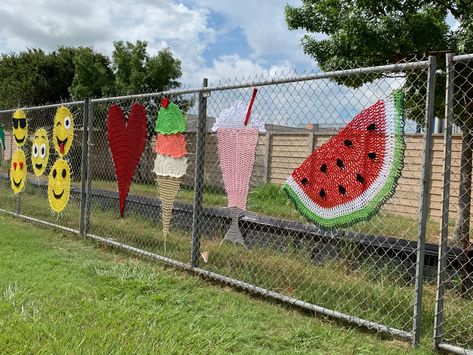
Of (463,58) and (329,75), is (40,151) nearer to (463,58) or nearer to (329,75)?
(329,75)

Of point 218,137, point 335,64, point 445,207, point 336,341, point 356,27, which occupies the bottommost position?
point 336,341

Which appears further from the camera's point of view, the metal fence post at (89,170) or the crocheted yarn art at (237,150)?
the metal fence post at (89,170)

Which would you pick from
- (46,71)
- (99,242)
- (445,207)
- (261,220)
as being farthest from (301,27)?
(46,71)

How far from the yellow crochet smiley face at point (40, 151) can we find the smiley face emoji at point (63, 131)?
0.49 meters

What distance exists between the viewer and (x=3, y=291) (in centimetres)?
399

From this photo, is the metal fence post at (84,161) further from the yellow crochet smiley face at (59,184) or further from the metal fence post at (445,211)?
the metal fence post at (445,211)

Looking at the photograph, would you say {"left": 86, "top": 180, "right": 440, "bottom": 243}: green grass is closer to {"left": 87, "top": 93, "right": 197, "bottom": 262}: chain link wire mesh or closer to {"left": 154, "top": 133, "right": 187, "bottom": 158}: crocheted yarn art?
{"left": 87, "top": 93, "right": 197, "bottom": 262}: chain link wire mesh

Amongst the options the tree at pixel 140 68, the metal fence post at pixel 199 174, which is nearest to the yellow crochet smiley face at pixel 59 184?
the metal fence post at pixel 199 174

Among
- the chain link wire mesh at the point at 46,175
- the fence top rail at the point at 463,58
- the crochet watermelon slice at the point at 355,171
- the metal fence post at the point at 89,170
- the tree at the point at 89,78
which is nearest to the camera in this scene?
the fence top rail at the point at 463,58

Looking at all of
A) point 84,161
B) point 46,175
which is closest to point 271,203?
point 84,161

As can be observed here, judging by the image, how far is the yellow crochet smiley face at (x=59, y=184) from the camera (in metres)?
6.83

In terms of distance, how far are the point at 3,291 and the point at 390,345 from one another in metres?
3.01

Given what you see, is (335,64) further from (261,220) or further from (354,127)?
(354,127)

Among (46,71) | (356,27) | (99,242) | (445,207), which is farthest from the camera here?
(46,71)
